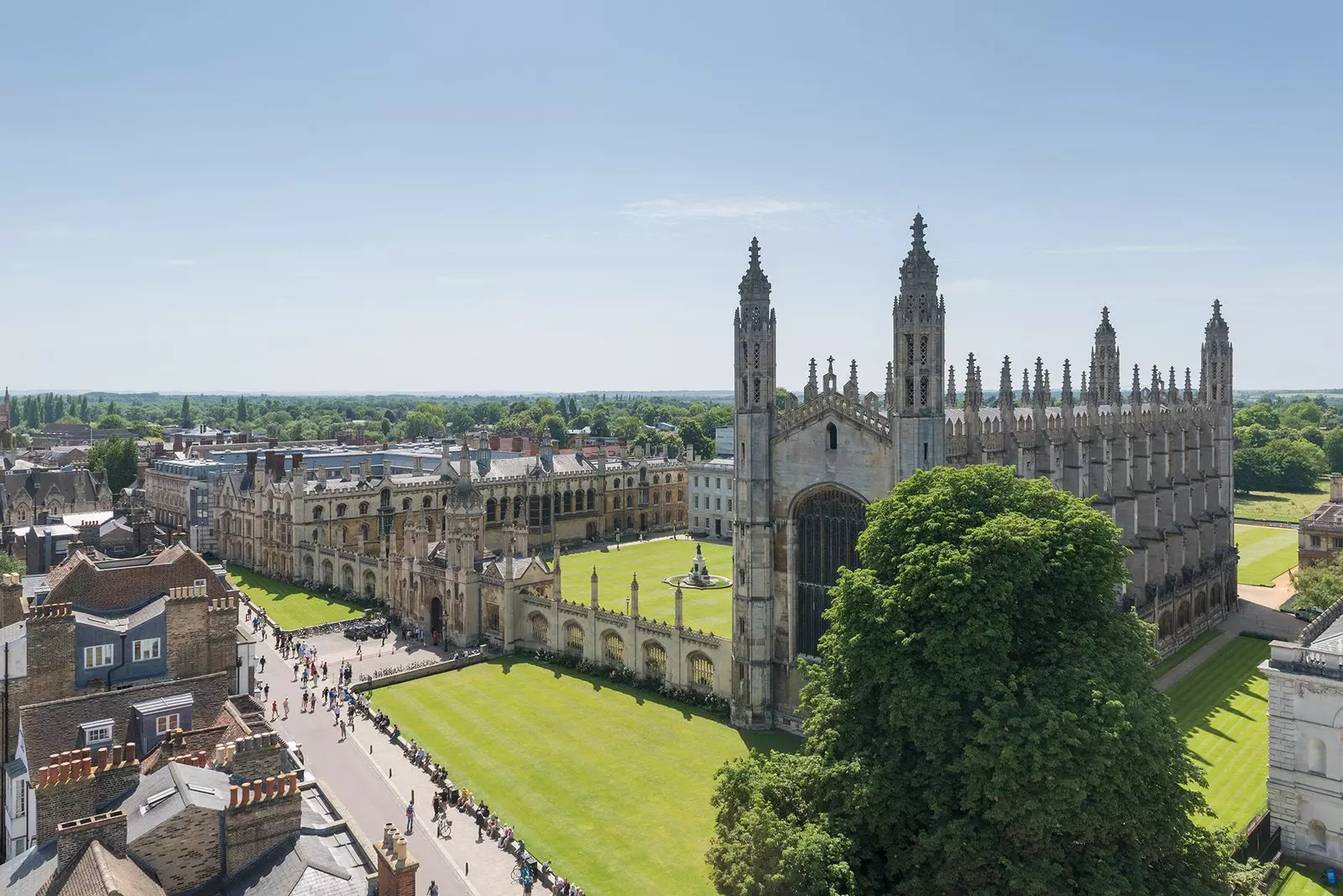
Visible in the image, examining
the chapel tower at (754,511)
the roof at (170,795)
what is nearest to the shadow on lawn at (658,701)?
the chapel tower at (754,511)

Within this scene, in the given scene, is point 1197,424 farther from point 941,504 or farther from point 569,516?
point 569,516

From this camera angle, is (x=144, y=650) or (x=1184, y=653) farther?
(x=1184, y=653)

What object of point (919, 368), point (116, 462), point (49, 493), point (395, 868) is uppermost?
point (919, 368)

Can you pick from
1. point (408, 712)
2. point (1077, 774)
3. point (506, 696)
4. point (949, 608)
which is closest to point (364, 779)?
point (408, 712)

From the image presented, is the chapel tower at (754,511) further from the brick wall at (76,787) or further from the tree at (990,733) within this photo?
the brick wall at (76,787)

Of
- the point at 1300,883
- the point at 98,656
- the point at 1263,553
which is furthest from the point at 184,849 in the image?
the point at 1263,553

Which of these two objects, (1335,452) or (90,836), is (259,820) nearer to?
(90,836)
